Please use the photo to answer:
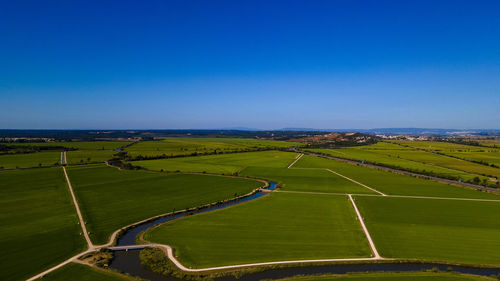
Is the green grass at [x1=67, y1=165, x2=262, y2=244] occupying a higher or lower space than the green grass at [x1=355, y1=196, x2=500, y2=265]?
higher

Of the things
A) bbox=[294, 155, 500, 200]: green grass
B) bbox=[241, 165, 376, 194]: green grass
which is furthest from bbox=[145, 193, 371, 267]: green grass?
bbox=[294, 155, 500, 200]: green grass

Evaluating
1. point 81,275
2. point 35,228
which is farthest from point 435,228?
point 35,228

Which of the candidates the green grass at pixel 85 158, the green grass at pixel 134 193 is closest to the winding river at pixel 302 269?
the green grass at pixel 134 193

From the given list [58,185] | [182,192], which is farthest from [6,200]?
[182,192]

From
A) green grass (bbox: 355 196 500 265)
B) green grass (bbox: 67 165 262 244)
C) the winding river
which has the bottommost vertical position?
the winding river

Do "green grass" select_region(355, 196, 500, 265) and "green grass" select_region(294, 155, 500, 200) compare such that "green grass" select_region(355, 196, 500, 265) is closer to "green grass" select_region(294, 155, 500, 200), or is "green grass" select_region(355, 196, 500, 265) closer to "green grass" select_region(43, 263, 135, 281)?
"green grass" select_region(294, 155, 500, 200)

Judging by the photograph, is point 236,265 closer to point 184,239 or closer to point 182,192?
point 184,239

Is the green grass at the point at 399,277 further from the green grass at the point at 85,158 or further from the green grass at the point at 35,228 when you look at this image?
the green grass at the point at 85,158
